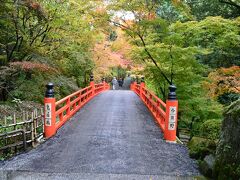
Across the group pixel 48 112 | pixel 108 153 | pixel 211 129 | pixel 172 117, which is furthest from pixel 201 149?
pixel 211 129

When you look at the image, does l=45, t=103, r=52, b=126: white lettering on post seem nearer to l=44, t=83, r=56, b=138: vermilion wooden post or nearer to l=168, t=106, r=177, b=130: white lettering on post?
l=44, t=83, r=56, b=138: vermilion wooden post

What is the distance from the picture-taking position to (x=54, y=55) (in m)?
12.4

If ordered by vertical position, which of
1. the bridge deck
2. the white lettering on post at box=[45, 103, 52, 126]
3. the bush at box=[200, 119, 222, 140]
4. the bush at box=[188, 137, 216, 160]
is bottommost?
the bush at box=[200, 119, 222, 140]

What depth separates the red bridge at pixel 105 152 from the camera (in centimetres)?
495

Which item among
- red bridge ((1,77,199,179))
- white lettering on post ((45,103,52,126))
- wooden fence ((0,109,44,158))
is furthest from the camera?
white lettering on post ((45,103,52,126))

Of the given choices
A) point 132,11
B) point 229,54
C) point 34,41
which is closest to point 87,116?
point 34,41

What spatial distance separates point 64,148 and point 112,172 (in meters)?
1.70

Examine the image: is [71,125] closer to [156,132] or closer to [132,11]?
[156,132]

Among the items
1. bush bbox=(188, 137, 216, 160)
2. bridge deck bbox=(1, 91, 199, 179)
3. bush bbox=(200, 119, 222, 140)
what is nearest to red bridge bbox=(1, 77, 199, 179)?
bridge deck bbox=(1, 91, 199, 179)

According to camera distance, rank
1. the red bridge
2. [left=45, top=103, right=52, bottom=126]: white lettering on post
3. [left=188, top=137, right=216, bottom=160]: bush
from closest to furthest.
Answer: the red bridge, [left=188, top=137, right=216, bottom=160]: bush, [left=45, top=103, right=52, bottom=126]: white lettering on post

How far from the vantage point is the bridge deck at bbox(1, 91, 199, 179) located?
5.12 m

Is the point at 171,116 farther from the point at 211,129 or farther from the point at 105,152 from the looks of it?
the point at 211,129

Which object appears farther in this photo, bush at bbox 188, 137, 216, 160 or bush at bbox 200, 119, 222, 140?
bush at bbox 200, 119, 222, 140

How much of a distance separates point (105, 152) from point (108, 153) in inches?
3.6
